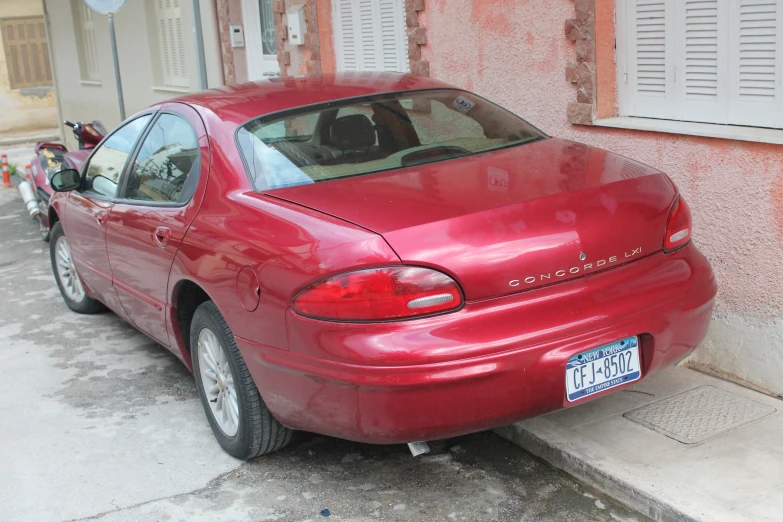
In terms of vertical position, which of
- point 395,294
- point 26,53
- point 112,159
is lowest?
point 395,294

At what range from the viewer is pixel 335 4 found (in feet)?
28.1

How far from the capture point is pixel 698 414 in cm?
405

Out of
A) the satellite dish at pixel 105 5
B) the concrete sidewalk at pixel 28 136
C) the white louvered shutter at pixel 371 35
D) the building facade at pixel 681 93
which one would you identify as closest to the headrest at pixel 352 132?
the building facade at pixel 681 93

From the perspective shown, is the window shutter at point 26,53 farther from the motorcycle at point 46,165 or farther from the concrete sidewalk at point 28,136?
the motorcycle at point 46,165

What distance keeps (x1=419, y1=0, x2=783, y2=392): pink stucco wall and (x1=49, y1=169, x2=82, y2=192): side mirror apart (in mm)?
2821

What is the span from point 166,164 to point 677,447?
9.09 feet

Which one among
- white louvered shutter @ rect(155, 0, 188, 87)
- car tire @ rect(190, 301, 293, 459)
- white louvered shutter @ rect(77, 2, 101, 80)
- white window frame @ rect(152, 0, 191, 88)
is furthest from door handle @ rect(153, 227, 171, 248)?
white louvered shutter @ rect(77, 2, 101, 80)

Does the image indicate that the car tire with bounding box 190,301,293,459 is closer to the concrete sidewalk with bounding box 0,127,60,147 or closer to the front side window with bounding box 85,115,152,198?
the front side window with bounding box 85,115,152,198

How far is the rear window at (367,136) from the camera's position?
398 cm

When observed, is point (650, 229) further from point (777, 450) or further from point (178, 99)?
point (178, 99)

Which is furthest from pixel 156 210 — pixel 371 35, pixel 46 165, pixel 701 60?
pixel 46 165

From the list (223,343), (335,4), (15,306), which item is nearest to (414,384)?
(223,343)

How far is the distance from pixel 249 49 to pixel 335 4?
2.19 m

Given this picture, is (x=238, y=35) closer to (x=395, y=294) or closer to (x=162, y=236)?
(x=162, y=236)
